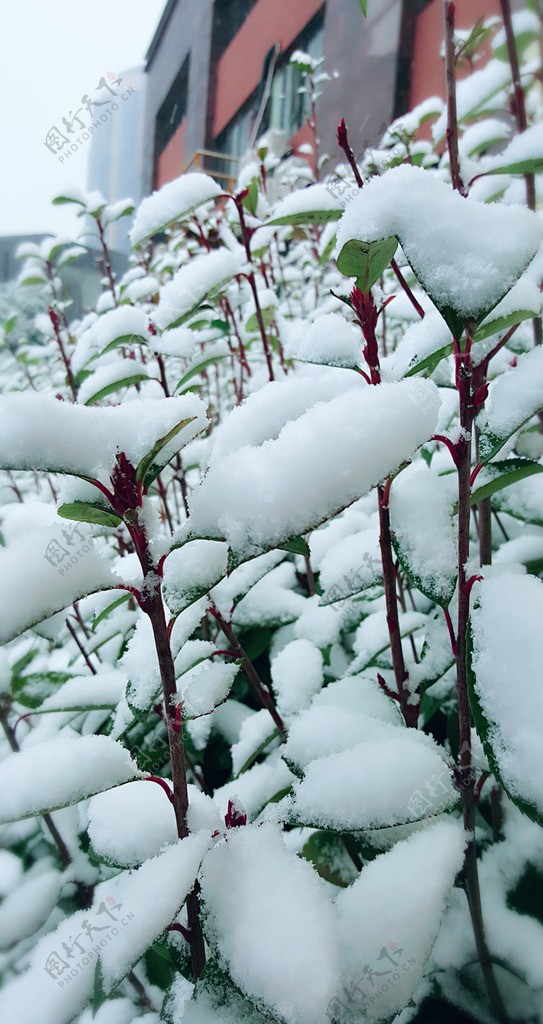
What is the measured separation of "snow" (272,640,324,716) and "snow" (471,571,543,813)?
1.25 feet

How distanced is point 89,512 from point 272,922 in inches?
13.7

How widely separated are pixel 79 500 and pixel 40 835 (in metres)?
1.03

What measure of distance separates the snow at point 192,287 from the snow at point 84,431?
1.93 feet

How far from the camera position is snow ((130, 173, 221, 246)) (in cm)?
97

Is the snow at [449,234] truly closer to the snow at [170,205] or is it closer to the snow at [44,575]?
the snow at [44,575]

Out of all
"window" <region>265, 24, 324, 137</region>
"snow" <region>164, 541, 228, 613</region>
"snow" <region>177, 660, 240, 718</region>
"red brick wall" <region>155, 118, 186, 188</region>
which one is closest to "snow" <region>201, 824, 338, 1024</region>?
"snow" <region>177, 660, 240, 718</region>

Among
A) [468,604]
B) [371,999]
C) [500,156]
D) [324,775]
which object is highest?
[500,156]

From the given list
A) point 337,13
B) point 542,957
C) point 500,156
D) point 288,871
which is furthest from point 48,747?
point 337,13

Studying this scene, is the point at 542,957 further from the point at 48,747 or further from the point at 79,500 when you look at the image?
the point at 79,500

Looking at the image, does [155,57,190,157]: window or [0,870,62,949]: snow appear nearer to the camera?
[0,870,62,949]: snow

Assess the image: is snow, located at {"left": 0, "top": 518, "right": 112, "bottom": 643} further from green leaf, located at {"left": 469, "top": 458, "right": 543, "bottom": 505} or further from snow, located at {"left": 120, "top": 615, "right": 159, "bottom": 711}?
green leaf, located at {"left": 469, "top": 458, "right": 543, "bottom": 505}

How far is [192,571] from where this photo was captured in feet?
1.72

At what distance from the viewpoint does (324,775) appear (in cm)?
55
